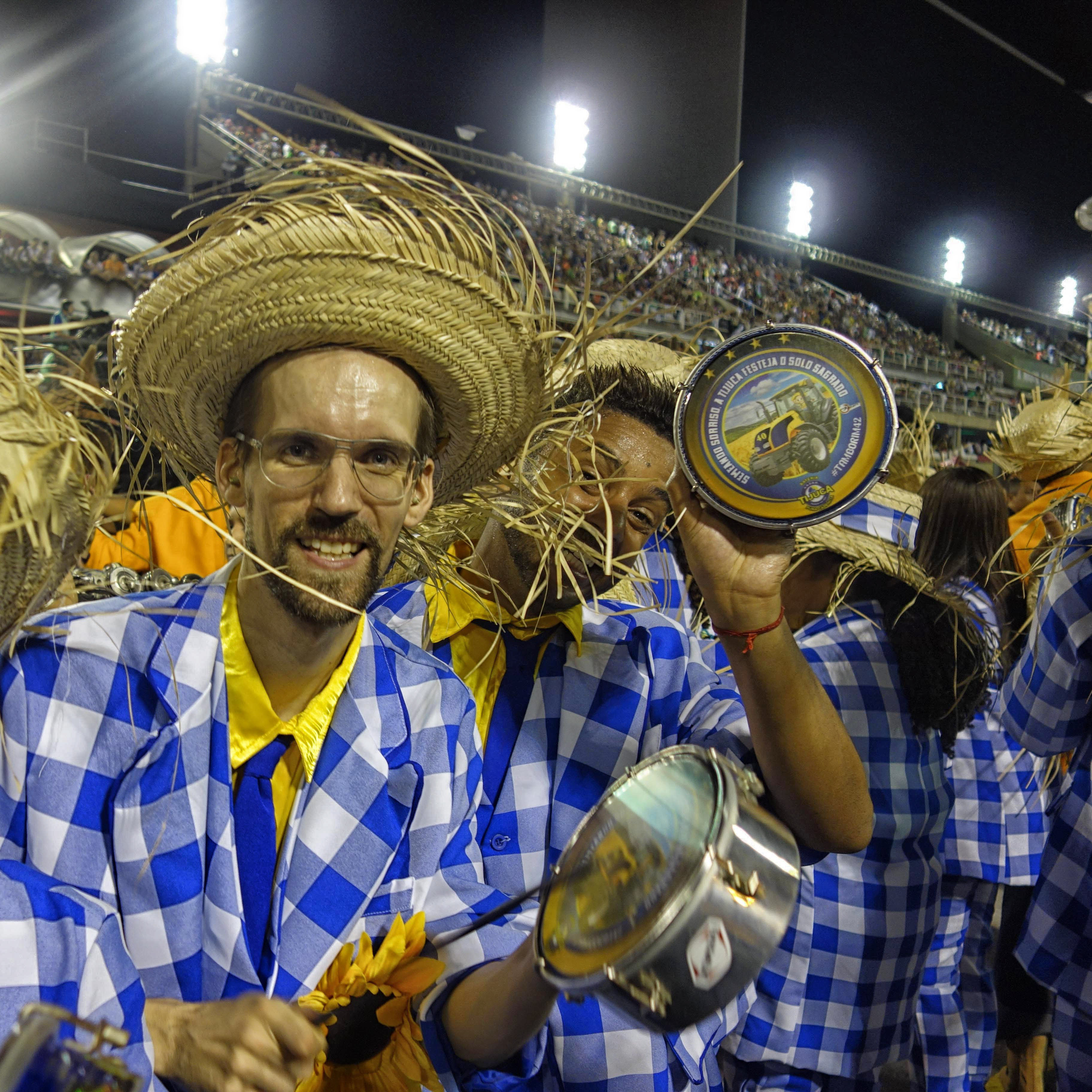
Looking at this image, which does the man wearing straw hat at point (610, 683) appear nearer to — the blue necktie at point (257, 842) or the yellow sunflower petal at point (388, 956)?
the yellow sunflower petal at point (388, 956)

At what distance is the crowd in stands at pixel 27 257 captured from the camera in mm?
7781

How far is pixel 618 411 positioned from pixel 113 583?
3.55 feet

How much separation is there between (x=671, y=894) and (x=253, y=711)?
0.72 meters

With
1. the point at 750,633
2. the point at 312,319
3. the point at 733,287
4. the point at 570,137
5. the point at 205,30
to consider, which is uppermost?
the point at 570,137

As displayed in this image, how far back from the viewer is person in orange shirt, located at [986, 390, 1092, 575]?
1.71 meters

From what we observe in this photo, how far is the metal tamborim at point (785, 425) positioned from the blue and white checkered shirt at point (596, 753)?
1.07 feet

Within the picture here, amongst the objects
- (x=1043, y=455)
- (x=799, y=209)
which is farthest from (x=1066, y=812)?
(x=799, y=209)

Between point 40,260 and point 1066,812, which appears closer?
point 1066,812

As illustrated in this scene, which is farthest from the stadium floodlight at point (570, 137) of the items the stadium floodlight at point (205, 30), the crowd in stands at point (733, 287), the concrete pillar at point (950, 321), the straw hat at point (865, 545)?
the straw hat at point (865, 545)

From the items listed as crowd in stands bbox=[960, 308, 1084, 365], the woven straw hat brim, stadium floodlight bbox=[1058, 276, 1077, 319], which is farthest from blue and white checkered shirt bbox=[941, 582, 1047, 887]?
stadium floodlight bbox=[1058, 276, 1077, 319]

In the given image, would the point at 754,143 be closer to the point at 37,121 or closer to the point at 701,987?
the point at 37,121

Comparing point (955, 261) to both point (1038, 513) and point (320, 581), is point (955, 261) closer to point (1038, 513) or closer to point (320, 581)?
point (1038, 513)

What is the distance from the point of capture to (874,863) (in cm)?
183

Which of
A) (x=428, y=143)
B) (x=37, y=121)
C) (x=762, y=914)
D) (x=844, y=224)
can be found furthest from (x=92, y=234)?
(x=844, y=224)
